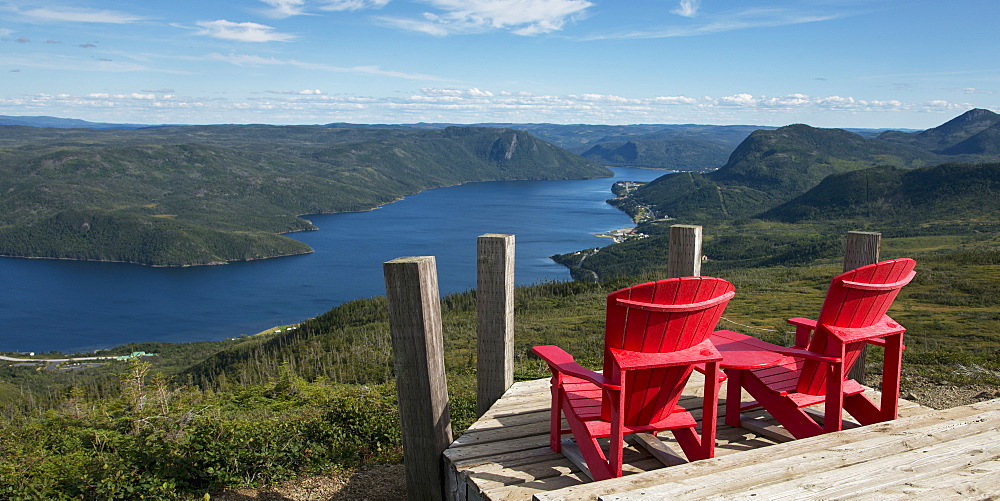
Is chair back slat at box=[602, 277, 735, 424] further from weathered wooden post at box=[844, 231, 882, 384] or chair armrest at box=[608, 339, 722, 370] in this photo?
weathered wooden post at box=[844, 231, 882, 384]

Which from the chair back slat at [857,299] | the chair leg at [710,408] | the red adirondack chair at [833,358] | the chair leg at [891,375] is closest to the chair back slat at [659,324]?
the chair leg at [710,408]

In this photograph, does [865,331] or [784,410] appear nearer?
[865,331]

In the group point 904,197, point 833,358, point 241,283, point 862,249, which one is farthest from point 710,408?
point 904,197

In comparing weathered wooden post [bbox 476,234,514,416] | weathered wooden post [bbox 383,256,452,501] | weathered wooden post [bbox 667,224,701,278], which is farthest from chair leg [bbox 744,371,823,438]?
weathered wooden post [bbox 383,256,452,501]

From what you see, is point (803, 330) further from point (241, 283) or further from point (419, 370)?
point (241, 283)

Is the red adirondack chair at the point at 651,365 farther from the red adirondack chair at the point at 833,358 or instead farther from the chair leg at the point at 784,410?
the chair leg at the point at 784,410

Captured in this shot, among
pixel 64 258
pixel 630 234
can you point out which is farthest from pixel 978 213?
pixel 64 258
